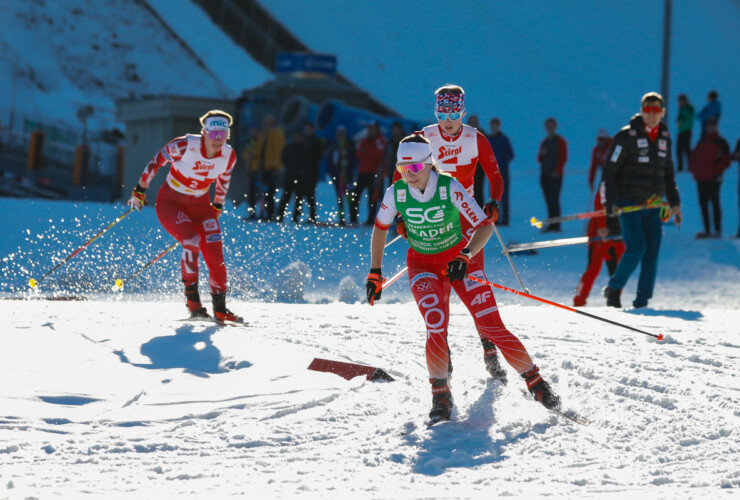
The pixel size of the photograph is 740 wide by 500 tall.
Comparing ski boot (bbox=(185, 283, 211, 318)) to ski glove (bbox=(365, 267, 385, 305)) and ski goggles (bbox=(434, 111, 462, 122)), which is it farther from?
ski glove (bbox=(365, 267, 385, 305))

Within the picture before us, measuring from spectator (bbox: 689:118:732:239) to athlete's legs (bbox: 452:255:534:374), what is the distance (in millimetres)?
10339

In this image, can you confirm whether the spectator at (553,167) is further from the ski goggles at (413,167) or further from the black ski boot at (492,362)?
the ski goggles at (413,167)

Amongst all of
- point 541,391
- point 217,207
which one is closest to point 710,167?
point 217,207

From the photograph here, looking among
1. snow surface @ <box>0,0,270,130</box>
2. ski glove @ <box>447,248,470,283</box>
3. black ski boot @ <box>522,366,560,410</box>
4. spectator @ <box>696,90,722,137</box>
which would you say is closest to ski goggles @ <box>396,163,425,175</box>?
ski glove @ <box>447,248,470,283</box>

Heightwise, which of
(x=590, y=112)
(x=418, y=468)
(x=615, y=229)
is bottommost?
(x=418, y=468)

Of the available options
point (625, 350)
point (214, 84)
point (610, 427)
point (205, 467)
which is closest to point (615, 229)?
point (625, 350)

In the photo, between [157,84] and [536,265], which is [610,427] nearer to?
[536,265]

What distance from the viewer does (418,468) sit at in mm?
4062

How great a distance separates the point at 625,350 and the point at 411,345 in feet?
5.31

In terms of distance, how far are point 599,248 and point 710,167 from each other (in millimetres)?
5083

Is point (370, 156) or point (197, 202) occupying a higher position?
point (370, 156)

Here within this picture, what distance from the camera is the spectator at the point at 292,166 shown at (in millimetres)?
14500

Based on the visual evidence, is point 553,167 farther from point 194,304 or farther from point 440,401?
point 440,401

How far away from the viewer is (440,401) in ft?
15.9
